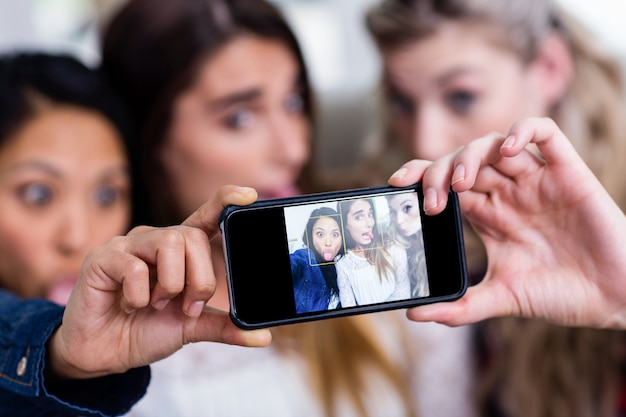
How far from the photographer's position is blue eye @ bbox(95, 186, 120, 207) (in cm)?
87

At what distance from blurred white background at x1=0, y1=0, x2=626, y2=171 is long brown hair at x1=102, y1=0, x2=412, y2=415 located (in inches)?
14.9

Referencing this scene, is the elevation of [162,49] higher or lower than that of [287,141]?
higher

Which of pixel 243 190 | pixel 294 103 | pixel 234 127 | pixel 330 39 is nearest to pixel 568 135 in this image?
pixel 294 103

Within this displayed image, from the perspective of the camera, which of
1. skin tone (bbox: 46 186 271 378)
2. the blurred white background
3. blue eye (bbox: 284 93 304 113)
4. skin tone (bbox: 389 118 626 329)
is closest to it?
skin tone (bbox: 46 186 271 378)

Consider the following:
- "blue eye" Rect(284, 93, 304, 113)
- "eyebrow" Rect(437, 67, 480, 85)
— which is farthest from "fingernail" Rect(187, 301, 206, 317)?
"eyebrow" Rect(437, 67, 480, 85)

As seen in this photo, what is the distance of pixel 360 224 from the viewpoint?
548 millimetres

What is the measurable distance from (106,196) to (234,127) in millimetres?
247

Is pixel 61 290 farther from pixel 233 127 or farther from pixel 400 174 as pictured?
pixel 400 174

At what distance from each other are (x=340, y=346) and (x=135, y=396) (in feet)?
1.46

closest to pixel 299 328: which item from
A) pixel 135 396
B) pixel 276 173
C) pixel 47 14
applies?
pixel 276 173

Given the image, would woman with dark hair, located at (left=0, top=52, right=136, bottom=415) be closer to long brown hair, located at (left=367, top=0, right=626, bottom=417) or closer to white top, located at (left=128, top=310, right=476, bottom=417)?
white top, located at (left=128, top=310, right=476, bottom=417)

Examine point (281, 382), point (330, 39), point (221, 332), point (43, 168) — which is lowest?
point (281, 382)

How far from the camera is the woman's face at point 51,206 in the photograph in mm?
835

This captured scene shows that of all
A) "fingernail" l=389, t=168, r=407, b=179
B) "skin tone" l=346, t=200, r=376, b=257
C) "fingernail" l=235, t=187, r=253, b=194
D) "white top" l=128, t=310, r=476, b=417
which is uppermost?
"fingernail" l=389, t=168, r=407, b=179
